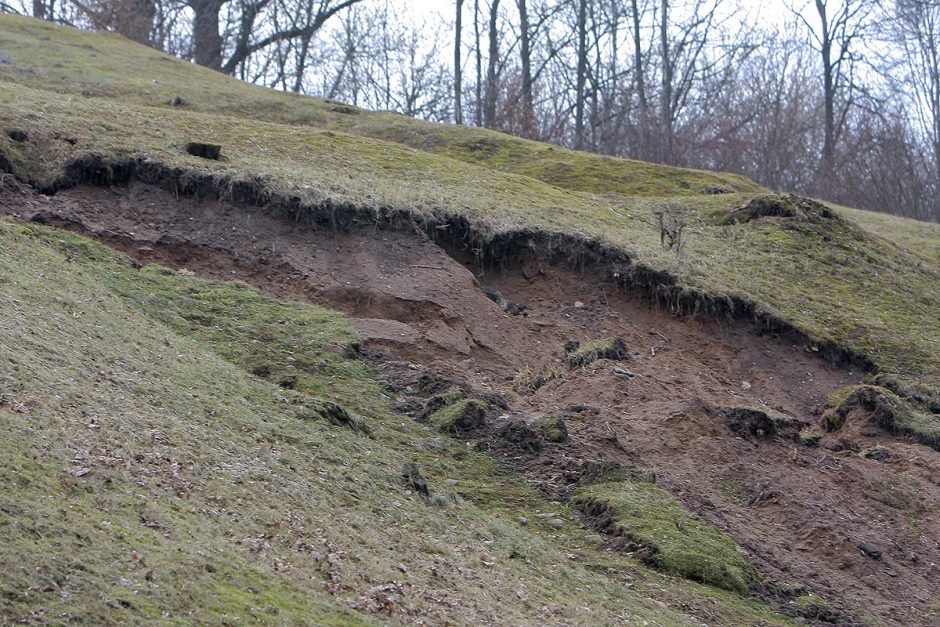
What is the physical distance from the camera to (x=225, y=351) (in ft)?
28.6

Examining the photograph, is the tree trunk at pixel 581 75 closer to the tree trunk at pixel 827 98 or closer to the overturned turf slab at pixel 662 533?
the tree trunk at pixel 827 98

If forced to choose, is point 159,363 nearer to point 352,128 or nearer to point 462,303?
point 462,303

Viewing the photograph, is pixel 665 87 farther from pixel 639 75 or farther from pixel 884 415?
pixel 884 415

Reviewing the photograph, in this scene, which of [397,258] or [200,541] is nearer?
[200,541]

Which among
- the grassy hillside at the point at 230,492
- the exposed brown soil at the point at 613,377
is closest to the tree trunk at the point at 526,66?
the exposed brown soil at the point at 613,377

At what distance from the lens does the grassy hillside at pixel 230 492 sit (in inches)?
175

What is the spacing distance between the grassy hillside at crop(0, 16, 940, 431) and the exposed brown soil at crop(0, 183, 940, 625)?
22.0 inches

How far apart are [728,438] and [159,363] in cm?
486

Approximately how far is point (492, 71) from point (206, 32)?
8242mm

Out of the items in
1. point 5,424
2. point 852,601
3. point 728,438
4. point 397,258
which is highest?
point 397,258

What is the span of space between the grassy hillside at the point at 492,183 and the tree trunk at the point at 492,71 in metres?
9.07

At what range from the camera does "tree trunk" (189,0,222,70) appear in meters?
28.8

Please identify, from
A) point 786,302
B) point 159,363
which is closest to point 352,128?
point 786,302

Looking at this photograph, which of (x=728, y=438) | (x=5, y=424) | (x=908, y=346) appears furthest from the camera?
(x=908, y=346)
